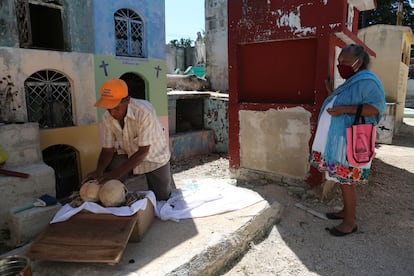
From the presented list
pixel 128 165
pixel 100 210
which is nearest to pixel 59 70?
pixel 128 165

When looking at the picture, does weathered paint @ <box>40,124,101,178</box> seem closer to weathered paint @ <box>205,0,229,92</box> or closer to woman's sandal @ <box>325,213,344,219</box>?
woman's sandal @ <box>325,213,344,219</box>

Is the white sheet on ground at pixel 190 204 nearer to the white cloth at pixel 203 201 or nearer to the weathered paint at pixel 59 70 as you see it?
the white cloth at pixel 203 201

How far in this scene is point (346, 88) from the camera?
304 cm

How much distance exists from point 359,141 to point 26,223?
3.64 m

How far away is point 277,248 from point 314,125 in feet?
6.00

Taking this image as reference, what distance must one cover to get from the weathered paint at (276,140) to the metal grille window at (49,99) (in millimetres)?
3065

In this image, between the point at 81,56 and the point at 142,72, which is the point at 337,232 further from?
the point at 142,72

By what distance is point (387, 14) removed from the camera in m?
18.3

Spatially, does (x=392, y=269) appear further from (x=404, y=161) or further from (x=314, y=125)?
(x=404, y=161)

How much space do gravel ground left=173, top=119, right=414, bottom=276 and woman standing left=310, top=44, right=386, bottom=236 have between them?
251mm

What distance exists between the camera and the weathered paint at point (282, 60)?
13.3 feet

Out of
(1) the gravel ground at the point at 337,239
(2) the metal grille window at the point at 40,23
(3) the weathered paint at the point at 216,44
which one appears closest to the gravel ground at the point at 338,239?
(1) the gravel ground at the point at 337,239

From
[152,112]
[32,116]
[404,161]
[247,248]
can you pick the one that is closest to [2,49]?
[32,116]

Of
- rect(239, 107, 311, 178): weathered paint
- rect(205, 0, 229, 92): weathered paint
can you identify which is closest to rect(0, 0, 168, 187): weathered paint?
rect(239, 107, 311, 178): weathered paint
